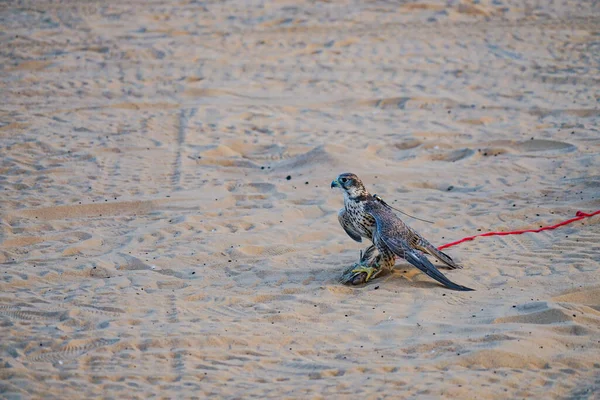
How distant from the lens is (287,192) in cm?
771

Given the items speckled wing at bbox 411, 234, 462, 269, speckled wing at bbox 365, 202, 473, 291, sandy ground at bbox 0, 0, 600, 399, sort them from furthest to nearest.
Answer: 1. speckled wing at bbox 411, 234, 462, 269
2. speckled wing at bbox 365, 202, 473, 291
3. sandy ground at bbox 0, 0, 600, 399

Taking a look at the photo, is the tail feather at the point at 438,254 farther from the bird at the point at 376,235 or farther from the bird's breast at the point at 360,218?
the bird's breast at the point at 360,218

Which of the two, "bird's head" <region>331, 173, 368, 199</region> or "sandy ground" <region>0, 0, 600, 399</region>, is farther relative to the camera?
"bird's head" <region>331, 173, 368, 199</region>

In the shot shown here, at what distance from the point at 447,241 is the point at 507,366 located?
7.14 feet

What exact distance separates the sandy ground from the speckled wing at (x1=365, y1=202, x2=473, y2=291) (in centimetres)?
19

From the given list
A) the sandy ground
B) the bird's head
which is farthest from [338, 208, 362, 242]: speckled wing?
the sandy ground

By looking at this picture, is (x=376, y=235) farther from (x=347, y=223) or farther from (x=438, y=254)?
(x=438, y=254)

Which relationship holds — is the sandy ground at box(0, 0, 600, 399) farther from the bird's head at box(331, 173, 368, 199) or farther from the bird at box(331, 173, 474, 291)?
the bird's head at box(331, 173, 368, 199)

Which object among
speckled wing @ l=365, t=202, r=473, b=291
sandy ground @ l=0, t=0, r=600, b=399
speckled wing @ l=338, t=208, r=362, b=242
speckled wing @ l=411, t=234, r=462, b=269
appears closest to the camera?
sandy ground @ l=0, t=0, r=600, b=399

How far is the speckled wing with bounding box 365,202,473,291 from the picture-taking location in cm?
536

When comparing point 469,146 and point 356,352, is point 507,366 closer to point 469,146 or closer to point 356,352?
point 356,352

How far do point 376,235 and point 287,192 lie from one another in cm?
234

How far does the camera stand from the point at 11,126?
367 inches

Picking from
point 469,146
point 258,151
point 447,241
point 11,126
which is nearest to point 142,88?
point 11,126
